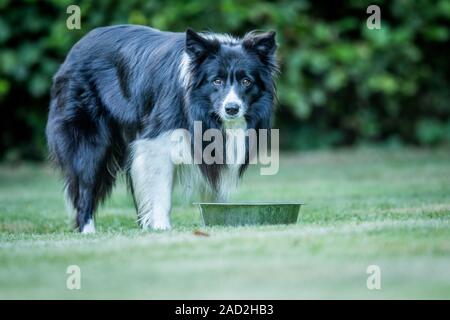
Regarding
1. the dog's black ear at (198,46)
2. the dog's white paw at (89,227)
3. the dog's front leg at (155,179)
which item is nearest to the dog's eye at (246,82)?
the dog's black ear at (198,46)

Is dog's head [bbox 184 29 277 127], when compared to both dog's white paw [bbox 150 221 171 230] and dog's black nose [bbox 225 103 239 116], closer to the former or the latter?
dog's black nose [bbox 225 103 239 116]

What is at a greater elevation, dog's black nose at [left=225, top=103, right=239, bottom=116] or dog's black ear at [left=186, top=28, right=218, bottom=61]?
dog's black ear at [left=186, top=28, right=218, bottom=61]

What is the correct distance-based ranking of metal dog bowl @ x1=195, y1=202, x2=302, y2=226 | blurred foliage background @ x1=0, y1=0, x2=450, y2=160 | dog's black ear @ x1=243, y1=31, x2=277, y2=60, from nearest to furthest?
metal dog bowl @ x1=195, y1=202, x2=302, y2=226 < dog's black ear @ x1=243, y1=31, x2=277, y2=60 < blurred foliage background @ x1=0, y1=0, x2=450, y2=160

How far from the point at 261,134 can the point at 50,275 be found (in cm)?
325

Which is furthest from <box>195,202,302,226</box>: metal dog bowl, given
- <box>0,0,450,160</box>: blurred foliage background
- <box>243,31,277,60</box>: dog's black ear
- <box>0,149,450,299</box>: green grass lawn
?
<box>0,0,450,160</box>: blurred foliage background

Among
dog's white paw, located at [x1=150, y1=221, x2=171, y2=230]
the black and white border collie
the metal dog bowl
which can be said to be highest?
the black and white border collie

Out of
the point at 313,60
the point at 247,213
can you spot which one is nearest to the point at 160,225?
the point at 247,213

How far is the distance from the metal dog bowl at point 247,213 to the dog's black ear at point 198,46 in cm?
142

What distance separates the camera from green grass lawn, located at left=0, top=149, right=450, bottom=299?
5.70 metres

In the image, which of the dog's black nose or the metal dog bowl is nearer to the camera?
the metal dog bowl

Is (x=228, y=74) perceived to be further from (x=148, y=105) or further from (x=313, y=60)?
(x=313, y=60)

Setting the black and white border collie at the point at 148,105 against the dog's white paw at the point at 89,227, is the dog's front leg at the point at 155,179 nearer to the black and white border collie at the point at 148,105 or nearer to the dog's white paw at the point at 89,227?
the black and white border collie at the point at 148,105

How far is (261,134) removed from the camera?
348 inches

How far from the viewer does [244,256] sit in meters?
6.45
